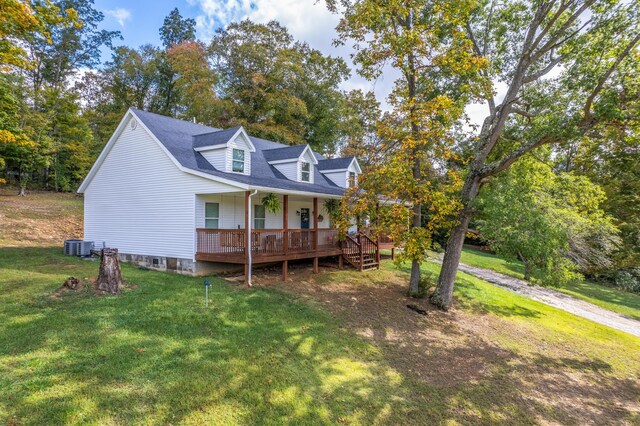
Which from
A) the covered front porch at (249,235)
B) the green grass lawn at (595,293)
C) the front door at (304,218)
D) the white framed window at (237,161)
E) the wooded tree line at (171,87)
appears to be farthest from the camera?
the wooded tree line at (171,87)

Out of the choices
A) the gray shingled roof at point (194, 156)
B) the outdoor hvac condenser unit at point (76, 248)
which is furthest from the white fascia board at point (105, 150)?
the outdoor hvac condenser unit at point (76, 248)

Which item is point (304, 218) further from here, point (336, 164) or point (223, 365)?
point (223, 365)

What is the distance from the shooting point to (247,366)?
552 centimetres

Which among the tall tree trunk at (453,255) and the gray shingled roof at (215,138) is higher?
the gray shingled roof at (215,138)

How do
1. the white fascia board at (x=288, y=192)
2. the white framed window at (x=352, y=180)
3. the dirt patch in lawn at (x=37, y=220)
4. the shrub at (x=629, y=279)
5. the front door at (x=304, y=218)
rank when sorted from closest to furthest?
1. the white fascia board at (x=288, y=192)
2. the white framed window at (x=352, y=180)
3. the dirt patch in lawn at (x=37, y=220)
4. the front door at (x=304, y=218)
5. the shrub at (x=629, y=279)

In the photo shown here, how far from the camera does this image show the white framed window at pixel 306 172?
1642 centimetres

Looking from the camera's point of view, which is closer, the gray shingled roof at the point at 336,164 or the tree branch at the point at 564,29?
the tree branch at the point at 564,29

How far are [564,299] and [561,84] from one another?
10.6 m

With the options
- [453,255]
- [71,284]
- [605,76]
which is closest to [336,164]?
[453,255]

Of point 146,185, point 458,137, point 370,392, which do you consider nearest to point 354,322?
point 370,392

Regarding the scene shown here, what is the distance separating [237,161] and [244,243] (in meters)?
4.44

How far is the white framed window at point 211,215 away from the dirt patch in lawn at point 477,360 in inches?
115

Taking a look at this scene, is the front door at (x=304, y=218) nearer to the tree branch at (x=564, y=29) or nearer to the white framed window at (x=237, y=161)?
the white framed window at (x=237, y=161)

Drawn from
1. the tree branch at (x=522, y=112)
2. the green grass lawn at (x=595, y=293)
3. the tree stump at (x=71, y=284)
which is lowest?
the green grass lawn at (x=595, y=293)
